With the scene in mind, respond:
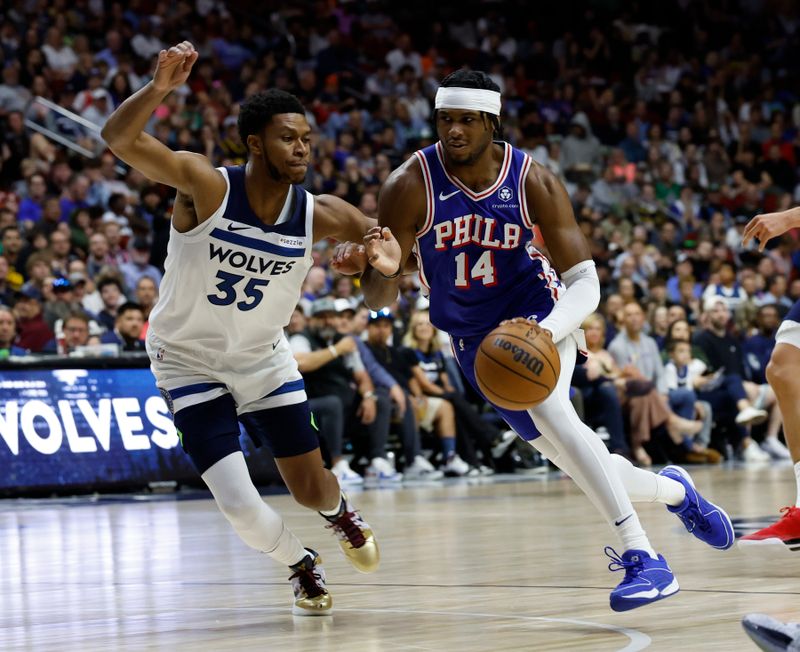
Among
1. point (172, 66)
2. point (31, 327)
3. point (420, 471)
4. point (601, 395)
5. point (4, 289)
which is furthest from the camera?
point (601, 395)

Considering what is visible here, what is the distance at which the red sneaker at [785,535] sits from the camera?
21.0ft

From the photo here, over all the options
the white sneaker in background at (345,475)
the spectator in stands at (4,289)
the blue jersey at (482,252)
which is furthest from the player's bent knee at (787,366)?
the spectator in stands at (4,289)

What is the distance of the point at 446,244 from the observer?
550 cm

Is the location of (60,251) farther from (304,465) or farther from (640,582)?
(640,582)

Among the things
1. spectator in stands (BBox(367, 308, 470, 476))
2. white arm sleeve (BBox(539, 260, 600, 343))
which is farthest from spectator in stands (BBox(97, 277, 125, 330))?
white arm sleeve (BBox(539, 260, 600, 343))

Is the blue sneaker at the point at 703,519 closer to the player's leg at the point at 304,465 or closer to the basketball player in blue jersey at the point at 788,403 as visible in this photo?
the basketball player in blue jersey at the point at 788,403

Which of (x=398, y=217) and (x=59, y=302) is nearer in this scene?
(x=398, y=217)

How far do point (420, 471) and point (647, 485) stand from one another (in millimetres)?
7640

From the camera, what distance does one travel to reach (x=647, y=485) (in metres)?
5.66

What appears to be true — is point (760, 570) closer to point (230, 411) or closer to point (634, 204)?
point (230, 411)

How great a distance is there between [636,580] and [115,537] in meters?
4.35

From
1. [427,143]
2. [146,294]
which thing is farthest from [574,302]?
[427,143]

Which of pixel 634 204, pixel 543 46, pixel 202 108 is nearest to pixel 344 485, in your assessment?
pixel 202 108

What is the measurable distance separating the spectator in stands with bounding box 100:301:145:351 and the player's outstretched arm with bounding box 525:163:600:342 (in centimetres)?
722
